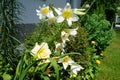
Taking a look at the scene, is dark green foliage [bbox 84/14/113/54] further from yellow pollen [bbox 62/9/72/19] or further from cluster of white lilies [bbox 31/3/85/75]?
yellow pollen [bbox 62/9/72/19]

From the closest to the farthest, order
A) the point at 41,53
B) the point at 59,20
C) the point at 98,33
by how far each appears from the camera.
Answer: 1. the point at 59,20
2. the point at 41,53
3. the point at 98,33

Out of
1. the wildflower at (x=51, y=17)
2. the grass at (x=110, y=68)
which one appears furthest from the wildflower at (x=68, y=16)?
the grass at (x=110, y=68)

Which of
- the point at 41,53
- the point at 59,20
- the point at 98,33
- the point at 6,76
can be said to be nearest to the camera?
the point at 59,20

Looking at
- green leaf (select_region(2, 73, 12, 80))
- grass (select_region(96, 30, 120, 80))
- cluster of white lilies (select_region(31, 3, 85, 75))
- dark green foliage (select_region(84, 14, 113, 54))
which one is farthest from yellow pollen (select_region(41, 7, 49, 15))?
dark green foliage (select_region(84, 14, 113, 54))

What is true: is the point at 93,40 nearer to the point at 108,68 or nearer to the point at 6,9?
the point at 108,68

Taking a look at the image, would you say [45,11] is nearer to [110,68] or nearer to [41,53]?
[41,53]

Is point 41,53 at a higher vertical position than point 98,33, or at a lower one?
higher

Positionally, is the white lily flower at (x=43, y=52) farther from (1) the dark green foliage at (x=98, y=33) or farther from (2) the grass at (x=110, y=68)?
(1) the dark green foliage at (x=98, y=33)

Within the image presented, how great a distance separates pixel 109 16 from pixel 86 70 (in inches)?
507

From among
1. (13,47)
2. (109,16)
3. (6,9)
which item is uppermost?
(6,9)

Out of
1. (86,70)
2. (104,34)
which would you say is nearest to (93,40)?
(104,34)

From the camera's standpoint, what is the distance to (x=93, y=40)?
8.83 metres

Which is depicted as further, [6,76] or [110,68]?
[110,68]

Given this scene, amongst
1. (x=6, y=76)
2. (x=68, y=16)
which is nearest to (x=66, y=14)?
(x=68, y=16)
